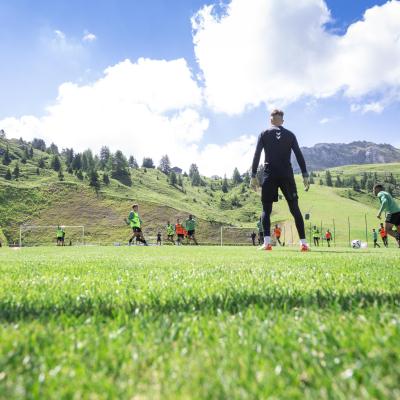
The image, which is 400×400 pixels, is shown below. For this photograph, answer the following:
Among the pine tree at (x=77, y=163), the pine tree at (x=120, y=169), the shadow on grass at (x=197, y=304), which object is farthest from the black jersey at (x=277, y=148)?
the pine tree at (x=77, y=163)

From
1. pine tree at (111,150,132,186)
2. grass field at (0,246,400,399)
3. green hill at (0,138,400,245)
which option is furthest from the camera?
pine tree at (111,150,132,186)

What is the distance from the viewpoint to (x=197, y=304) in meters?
2.68

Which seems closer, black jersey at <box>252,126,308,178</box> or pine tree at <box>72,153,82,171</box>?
black jersey at <box>252,126,308,178</box>

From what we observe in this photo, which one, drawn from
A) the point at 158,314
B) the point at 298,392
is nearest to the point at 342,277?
the point at 158,314

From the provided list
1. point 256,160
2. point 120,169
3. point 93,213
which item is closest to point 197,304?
point 256,160

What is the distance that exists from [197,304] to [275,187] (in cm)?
768

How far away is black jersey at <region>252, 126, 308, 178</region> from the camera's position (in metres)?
9.84

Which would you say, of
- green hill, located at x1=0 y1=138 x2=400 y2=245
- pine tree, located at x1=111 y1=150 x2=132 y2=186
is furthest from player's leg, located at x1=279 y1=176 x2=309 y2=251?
pine tree, located at x1=111 y1=150 x2=132 y2=186

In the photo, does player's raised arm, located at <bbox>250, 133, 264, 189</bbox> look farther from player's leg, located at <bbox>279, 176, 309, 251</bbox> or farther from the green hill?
the green hill

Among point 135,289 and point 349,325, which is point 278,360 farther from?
point 135,289

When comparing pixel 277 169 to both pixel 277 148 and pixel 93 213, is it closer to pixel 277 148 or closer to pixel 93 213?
pixel 277 148

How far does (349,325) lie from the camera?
→ 2000 mm

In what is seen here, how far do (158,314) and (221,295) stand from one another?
752 millimetres

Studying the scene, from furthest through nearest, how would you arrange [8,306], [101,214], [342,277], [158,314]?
[101,214] → [342,277] → [8,306] → [158,314]
